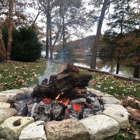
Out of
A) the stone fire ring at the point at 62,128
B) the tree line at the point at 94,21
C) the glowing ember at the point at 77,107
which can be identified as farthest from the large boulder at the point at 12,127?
the tree line at the point at 94,21

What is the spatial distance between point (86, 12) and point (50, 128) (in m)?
10.1

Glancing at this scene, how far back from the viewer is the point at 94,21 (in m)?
10.1

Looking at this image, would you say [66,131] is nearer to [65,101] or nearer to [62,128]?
[62,128]

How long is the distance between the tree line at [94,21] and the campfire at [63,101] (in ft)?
18.9

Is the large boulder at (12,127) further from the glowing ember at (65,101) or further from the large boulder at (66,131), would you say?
the glowing ember at (65,101)

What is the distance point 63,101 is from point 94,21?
28.8 feet

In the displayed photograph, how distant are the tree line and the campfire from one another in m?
5.76

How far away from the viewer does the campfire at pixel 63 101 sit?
2117 mm

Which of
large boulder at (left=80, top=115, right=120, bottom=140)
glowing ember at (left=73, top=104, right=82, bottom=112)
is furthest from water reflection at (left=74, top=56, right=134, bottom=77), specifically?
large boulder at (left=80, top=115, right=120, bottom=140)

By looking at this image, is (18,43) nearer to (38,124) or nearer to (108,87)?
(108,87)

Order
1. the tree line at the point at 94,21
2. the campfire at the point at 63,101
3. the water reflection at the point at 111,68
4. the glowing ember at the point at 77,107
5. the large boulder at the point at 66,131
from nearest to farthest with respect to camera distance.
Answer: the large boulder at the point at 66,131
the campfire at the point at 63,101
the glowing ember at the point at 77,107
the tree line at the point at 94,21
the water reflection at the point at 111,68

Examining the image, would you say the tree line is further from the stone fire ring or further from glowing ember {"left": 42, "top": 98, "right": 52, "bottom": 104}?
the stone fire ring

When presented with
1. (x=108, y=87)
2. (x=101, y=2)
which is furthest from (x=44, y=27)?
(x=108, y=87)

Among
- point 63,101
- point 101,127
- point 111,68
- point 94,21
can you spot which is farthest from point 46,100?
point 111,68
